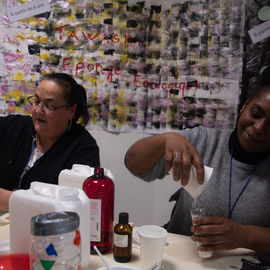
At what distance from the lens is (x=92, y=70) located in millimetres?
2035

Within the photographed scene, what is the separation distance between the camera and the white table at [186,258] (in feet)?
2.89

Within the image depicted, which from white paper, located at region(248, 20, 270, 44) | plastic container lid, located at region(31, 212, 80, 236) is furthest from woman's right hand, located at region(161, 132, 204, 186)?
white paper, located at region(248, 20, 270, 44)

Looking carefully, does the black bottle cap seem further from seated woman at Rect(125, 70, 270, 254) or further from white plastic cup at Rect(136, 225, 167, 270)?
seated woman at Rect(125, 70, 270, 254)

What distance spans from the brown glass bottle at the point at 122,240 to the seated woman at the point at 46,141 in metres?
0.70

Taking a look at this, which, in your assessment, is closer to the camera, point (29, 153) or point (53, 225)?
point (53, 225)

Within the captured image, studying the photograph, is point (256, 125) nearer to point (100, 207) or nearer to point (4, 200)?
point (100, 207)

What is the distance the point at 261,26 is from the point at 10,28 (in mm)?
1670

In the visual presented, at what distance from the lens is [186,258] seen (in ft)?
3.07

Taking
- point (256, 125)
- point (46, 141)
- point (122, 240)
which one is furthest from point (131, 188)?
point (122, 240)

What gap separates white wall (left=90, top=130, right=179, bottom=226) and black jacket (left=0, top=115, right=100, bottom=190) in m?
0.39

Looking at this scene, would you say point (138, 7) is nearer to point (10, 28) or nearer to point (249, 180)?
point (10, 28)

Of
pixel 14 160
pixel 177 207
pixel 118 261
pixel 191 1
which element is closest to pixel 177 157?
pixel 118 261

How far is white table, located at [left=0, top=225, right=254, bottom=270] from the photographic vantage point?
88 centimetres

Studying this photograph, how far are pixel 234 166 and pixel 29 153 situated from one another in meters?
1.08
